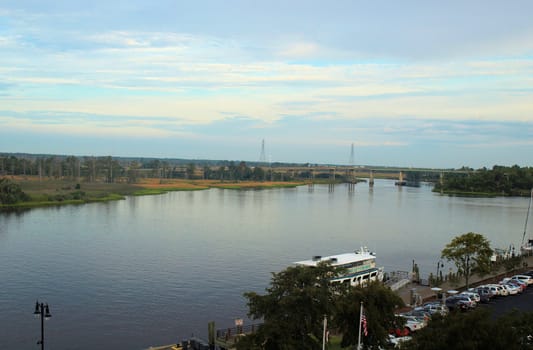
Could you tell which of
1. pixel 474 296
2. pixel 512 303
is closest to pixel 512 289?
pixel 512 303

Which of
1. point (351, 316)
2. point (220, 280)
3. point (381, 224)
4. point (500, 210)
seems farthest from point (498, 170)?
point (351, 316)

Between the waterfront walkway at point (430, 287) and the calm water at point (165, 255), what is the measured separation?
449cm

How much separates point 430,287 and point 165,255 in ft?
54.4

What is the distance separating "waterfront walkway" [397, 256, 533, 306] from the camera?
22.5 meters

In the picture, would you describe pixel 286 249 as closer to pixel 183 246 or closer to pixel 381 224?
pixel 183 246

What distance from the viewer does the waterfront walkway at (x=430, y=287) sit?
22453mm

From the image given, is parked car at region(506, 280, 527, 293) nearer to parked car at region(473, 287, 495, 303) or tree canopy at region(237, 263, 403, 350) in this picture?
parked car at region(473, 287, 495, 303)

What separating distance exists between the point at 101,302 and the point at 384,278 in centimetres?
1371

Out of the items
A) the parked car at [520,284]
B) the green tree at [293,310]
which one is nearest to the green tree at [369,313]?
the green tree at [293,310]

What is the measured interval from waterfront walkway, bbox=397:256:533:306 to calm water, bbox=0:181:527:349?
14.7 ft

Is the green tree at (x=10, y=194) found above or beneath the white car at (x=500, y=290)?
above

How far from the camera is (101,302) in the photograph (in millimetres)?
22953

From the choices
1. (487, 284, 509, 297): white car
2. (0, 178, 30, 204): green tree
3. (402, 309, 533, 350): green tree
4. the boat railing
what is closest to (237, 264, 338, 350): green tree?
(402, 309, 533, 350): green tree

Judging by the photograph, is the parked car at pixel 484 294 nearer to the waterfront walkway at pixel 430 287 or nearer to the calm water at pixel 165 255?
the waterfront walkway at pixel 430 287
